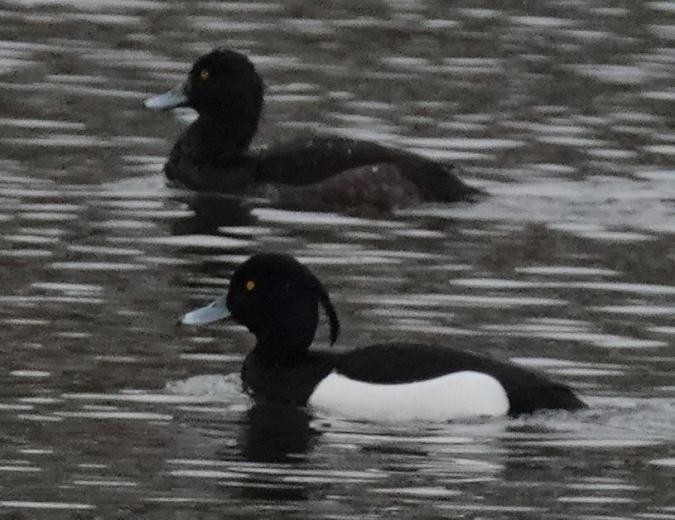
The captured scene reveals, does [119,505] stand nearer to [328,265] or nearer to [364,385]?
[364,385]

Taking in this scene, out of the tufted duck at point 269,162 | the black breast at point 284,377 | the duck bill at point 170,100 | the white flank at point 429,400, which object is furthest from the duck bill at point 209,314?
the duck bill at point 170,100

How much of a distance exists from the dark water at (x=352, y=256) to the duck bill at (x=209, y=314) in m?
0.19

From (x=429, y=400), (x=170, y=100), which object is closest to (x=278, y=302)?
(x=429, y=400)

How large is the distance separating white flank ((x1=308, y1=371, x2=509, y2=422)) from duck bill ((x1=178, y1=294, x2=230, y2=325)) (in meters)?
0.87

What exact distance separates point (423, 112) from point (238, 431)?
8223mm

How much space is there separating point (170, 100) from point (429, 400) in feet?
22.6

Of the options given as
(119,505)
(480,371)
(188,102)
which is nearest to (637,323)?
(480,371)

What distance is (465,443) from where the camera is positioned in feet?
41.2

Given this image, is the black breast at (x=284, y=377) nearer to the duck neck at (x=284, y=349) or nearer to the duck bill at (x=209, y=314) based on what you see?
the duck neck at (x=284, y=349)

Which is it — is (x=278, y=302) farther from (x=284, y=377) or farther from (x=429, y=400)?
(x=429, y=400)

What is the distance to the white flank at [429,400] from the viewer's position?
1296cm

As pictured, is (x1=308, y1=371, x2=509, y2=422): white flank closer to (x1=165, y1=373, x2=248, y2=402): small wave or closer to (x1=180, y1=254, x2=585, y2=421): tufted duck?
(x1=180, y1=254, x2=585, y2=421): tufted duck

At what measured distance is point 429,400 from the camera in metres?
13.0

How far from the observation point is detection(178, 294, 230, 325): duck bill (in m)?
13.7
